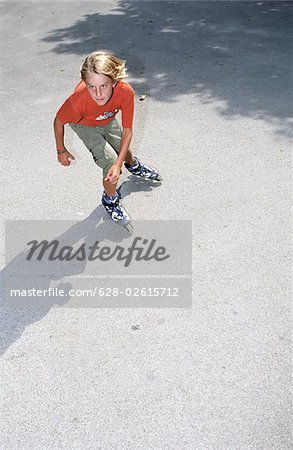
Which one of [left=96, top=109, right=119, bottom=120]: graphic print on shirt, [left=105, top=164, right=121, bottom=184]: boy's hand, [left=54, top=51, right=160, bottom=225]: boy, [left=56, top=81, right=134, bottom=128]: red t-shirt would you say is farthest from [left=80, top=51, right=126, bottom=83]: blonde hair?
[left=105, top=164, right=121, bottom=184]: boy's hand

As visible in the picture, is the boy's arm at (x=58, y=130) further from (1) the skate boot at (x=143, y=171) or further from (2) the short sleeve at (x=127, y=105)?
(1) the skate boot at (x=143, y=171)

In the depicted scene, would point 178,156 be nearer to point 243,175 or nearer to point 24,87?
point 243,175

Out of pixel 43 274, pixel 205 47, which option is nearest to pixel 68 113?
pixel 43 274

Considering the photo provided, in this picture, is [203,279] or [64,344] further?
[203,279]

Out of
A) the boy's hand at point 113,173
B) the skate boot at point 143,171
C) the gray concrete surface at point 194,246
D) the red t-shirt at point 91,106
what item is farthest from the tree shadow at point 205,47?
the boy's hand at point 113,173

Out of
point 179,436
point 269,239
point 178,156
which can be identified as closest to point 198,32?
point 178,156

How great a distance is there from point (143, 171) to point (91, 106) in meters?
1.08

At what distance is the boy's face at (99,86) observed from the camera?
3184mm

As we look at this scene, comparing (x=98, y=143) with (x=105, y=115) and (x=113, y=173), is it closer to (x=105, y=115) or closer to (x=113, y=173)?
(x=105, y=115)

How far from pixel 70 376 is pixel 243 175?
2471mm

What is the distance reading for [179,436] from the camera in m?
2.60

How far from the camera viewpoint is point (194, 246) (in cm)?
384

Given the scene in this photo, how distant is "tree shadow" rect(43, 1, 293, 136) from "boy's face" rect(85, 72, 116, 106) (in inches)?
98.2

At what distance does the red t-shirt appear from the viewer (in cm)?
344
